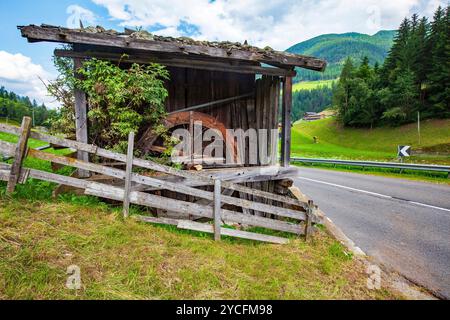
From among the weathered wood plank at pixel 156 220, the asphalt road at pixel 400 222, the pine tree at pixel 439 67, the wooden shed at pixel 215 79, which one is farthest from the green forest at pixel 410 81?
the weathered wood plank at pixel 156 220

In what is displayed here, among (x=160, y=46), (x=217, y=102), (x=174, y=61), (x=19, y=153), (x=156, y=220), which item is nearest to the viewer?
(x=19, y=153)

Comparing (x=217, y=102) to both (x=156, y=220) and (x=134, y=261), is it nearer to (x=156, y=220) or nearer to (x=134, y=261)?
(x=156, y=220)

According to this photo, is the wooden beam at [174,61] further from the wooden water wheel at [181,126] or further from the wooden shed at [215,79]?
the wooden water wheel at [181,126]

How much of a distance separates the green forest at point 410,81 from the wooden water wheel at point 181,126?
4105 centimetres

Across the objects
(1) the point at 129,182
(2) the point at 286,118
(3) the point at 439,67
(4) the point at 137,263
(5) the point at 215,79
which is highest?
(3) the point at 439,67

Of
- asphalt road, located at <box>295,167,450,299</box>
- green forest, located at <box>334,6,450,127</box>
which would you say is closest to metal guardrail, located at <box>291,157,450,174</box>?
asphalt road, located at <box>295,167,450,299</box>

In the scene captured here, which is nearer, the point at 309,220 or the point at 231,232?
the point at 231,232

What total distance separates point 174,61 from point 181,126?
1698 mm

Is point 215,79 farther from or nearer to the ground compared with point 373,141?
nearer to the ground

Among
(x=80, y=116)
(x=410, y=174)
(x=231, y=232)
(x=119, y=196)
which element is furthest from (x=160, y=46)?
(x=410, y=174)

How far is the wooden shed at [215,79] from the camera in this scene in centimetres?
470

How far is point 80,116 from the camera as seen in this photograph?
485 centimetres

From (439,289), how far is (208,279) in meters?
3.58

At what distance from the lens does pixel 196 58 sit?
18.6ft
